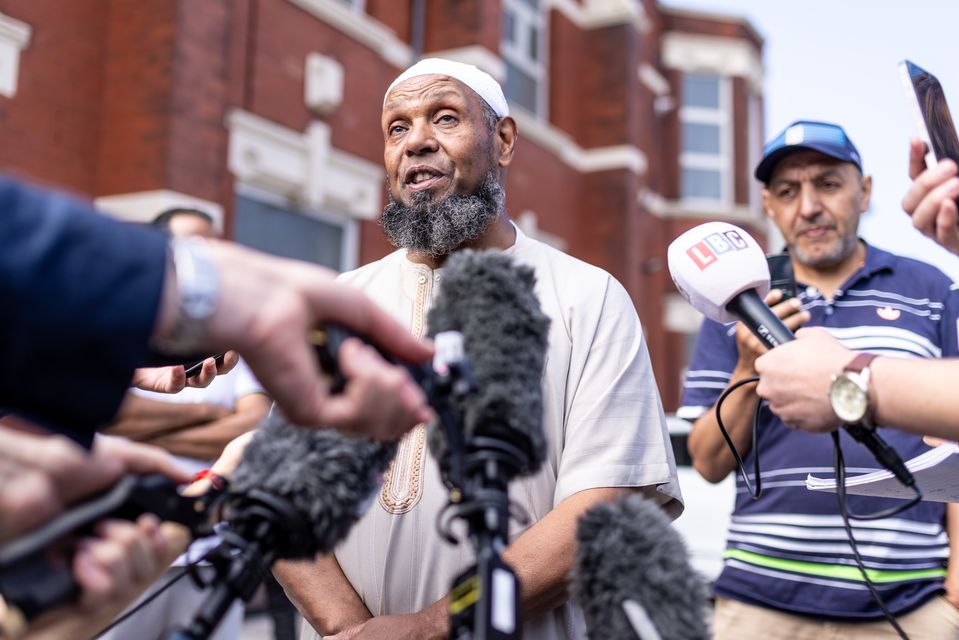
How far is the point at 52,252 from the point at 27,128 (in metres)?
6.48

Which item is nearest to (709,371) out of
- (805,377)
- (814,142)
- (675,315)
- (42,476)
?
(814,142)

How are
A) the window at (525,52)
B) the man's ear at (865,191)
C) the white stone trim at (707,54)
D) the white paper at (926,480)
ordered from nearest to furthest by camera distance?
the white paper at (926,480), the man's ear at (865,191), the window at (525,52), the white stone trim at (707,54)

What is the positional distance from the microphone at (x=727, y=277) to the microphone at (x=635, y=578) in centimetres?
79

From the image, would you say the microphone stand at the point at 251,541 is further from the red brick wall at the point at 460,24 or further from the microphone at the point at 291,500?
the red brick wall at the point at 460,24

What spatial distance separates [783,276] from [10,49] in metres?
5.80

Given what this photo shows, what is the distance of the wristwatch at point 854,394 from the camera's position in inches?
69.4

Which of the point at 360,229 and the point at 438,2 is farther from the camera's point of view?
the point at 438,2

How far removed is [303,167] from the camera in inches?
354

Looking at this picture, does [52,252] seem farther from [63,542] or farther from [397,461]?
[397,461]

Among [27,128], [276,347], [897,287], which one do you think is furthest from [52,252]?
[27,128]

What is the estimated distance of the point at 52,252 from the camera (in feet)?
3.38

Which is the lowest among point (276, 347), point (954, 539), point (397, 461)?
point (954, 539)

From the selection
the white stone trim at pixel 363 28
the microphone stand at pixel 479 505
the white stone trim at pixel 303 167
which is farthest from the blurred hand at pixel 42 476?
the white stone trim at pixel 363 28

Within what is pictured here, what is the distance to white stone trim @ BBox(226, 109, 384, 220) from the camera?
8.30m
